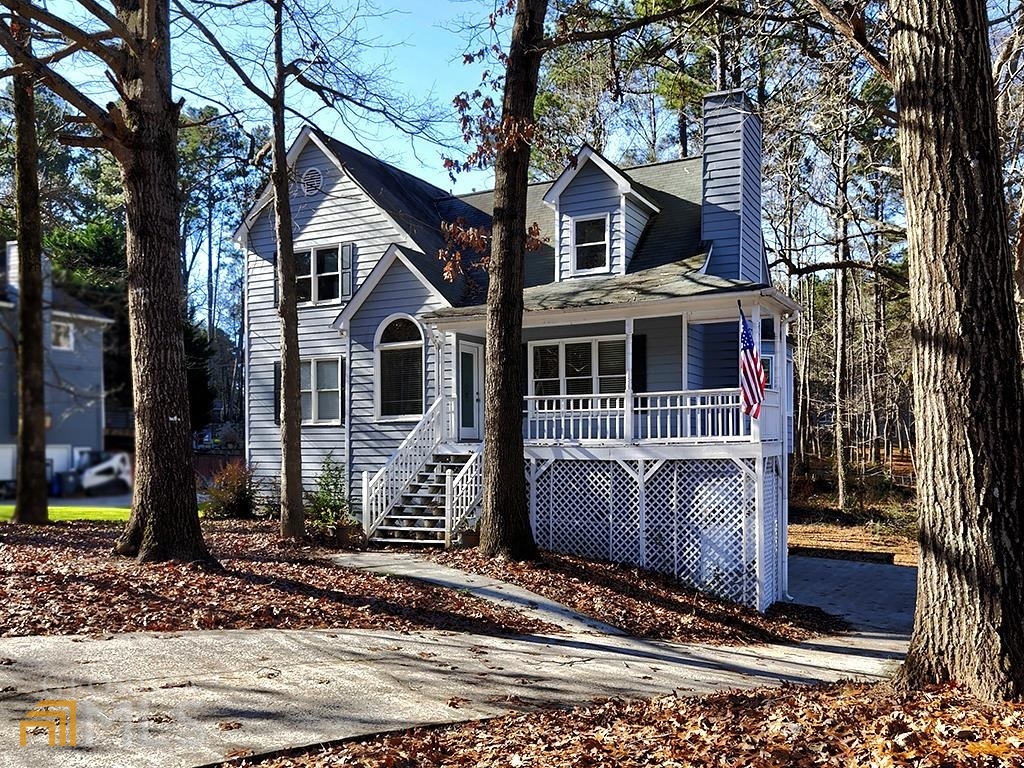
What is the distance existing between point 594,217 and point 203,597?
38.7ft

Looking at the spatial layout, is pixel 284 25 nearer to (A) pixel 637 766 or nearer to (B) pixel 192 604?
(B) pixel 192 604

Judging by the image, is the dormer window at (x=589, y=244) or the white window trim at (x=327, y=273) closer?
the dormer window at (x=589, y=244)

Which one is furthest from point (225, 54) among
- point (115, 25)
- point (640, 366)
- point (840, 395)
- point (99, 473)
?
point (840, 395)

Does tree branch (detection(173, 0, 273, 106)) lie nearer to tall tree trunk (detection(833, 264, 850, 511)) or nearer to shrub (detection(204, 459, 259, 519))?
shrub (detection(204, 459, 259, 519))

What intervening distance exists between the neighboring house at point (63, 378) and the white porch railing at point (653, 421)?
13612 mm

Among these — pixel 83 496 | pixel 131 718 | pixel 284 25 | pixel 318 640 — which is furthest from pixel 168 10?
pixel 83 496

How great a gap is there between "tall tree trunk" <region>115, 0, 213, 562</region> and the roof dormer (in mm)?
9296

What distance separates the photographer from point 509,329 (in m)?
13.4

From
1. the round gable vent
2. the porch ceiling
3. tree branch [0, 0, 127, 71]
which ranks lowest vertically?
the porch ceiling

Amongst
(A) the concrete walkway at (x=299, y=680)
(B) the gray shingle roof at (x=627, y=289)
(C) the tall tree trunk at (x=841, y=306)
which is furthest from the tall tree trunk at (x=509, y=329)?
(C) the tall tree trunk at (x=841, y=306)

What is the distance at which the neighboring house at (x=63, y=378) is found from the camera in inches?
42.8

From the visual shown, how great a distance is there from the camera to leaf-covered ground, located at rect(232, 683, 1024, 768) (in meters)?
4.75

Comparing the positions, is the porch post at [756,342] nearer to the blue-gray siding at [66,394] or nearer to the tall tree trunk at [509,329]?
the tall tree trunk at [509,329]

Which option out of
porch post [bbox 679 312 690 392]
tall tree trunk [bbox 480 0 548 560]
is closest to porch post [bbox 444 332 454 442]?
tall tree trunk [bbox 480 0 548 560]
